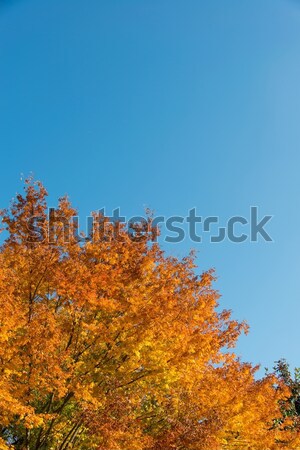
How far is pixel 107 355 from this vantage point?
39.8ft

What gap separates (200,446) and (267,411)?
3.60 metres

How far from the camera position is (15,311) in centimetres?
1037

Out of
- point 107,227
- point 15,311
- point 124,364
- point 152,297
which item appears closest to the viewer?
point 15,311

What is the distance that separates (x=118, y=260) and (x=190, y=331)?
311 cm

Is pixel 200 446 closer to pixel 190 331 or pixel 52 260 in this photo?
pixel 190 331

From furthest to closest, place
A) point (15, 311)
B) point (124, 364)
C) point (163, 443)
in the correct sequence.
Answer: point (124, 364) → point (163, 443) → point (15, 311)

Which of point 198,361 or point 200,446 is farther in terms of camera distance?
point 198,361

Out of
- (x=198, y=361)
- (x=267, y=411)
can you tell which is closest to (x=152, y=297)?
(x=198, y=361)

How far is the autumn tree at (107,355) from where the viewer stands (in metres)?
10.9

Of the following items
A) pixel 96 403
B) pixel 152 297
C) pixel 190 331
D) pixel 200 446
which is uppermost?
pixel 152 297

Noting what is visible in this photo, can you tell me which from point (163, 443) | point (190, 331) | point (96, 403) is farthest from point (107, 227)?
point (163, 443)

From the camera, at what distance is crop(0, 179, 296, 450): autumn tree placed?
10.9 meters

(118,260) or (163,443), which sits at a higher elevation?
(118,260)

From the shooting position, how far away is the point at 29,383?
10.5 meters
